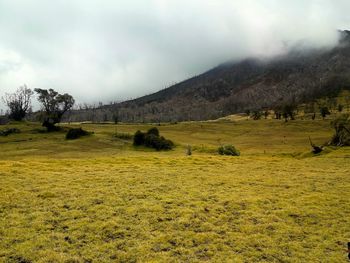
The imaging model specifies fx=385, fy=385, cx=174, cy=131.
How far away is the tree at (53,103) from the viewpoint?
134m

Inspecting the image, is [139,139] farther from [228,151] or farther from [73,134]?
[228,151]

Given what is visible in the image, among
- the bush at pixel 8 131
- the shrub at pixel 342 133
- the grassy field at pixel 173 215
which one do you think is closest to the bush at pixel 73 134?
the bush at pixel 8 131

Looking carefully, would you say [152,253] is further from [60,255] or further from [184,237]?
[60,255]

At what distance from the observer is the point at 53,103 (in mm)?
137000

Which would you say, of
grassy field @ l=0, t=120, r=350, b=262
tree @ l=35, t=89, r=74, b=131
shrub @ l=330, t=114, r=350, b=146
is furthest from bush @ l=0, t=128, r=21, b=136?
shrub @ l=330, t=114, r=350, b=146

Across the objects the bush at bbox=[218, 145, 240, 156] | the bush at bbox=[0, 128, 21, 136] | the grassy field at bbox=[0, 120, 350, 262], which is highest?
the bush at bbox=[0, 128, 21, 136]

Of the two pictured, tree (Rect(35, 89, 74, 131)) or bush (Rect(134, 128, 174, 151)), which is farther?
tree (Rect(35, 89, 74, 131))

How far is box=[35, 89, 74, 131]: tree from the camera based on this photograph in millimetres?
133500

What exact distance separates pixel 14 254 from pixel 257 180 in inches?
904

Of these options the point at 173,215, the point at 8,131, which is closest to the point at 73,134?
the point at 8,131

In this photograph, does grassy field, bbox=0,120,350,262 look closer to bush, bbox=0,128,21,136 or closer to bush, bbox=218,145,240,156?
bush, bbox=218,145,240,156

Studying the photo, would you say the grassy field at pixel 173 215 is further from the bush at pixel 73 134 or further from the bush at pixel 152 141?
the bush at pixel 73 134

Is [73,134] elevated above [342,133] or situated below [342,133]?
below

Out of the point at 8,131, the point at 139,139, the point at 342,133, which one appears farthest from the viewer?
the point at 8,131
